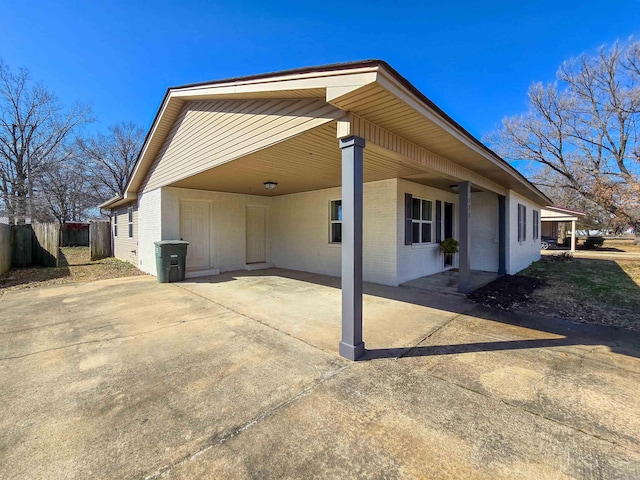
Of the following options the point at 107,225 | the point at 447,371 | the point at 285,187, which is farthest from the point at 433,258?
the point at 107,225

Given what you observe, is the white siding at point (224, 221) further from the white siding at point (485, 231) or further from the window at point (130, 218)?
the white siding at point (485, 231)

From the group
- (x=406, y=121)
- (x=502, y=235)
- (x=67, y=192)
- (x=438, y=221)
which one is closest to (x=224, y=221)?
(x=438, y=221)

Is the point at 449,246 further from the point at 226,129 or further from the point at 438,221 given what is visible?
the point at 226,129

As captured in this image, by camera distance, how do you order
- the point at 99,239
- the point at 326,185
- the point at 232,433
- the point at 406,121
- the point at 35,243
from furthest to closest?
1. the point at 99,239
2. the point at 35,243
3. the point at 326,185
4. the point at 406,121
5. the point at 232,433

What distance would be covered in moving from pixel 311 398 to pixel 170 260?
6443mm

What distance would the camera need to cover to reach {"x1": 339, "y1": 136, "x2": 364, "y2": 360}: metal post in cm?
321

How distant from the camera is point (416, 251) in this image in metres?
7.99

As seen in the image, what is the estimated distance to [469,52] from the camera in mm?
11586

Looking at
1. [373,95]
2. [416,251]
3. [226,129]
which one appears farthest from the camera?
[416,251]

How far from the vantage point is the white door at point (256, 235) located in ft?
33.5

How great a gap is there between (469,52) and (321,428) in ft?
47.1

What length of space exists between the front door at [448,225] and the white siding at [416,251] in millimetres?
200

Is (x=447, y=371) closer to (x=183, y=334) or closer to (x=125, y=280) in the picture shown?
(x=183, y=334)

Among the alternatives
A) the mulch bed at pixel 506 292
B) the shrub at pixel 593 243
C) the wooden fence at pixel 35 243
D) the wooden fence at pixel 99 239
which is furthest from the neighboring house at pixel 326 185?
the shrub at pixel 593 243
